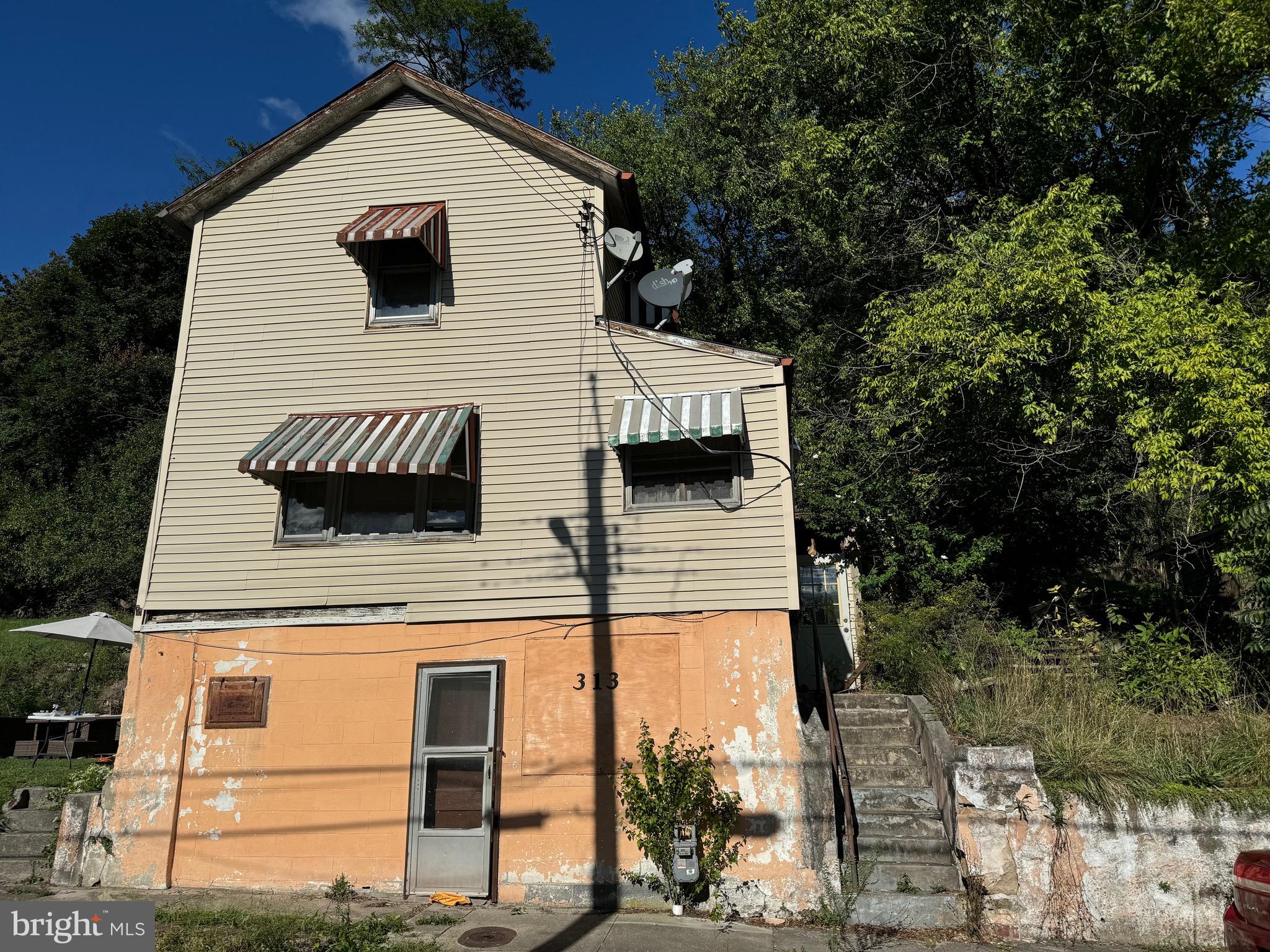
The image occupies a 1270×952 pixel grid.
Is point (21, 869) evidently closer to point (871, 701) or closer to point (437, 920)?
point (437, 920)

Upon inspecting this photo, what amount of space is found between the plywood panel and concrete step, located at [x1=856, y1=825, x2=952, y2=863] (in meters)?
2.30

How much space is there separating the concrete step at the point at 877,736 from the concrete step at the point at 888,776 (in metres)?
0.34

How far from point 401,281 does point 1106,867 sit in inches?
398

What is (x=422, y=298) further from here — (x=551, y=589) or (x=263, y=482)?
(x=551, y=589)

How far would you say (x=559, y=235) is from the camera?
33.5 feet

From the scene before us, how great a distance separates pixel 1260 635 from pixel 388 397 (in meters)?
11.4

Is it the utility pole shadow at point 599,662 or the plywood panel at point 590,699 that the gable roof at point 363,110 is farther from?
the plywood panel at point 590,699

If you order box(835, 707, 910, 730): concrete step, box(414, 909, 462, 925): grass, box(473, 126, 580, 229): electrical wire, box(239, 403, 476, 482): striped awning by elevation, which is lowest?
box(414, 909, 462, 925): grass

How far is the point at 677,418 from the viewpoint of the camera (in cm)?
891

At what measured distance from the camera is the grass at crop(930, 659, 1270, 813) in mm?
7508

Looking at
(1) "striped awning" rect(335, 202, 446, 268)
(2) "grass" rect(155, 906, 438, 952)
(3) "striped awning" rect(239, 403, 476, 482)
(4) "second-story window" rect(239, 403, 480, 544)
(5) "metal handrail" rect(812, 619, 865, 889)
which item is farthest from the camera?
(1) "striped awning" rect(335, 202, 446, 268)

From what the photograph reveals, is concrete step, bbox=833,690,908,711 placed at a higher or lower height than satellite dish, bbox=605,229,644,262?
lower

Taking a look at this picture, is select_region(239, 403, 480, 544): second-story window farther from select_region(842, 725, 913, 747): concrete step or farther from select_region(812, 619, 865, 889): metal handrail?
select_region(842, 725, 913, 747): concrete step

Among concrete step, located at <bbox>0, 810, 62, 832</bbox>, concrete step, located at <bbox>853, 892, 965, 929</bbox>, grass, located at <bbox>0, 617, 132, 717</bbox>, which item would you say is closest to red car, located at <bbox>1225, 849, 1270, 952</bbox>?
concrete step, located at <bbox>853, 892, 965, 929</bbox>
